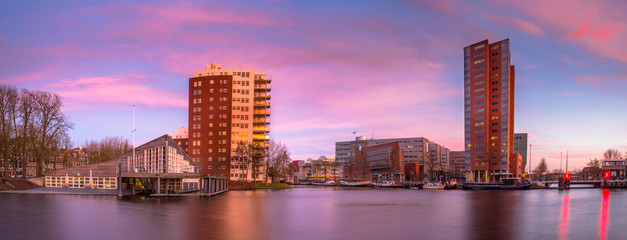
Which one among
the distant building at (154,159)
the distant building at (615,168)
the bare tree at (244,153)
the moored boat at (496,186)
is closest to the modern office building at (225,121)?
the bare tree at (244,153)

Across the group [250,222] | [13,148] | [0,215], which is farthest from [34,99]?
[250,222]

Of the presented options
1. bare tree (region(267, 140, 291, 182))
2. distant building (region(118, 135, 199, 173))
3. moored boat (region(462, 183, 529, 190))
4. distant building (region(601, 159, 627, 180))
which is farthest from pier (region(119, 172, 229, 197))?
distant building (region(601, 159, 627, 180))

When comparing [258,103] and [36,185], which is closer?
[36,185]

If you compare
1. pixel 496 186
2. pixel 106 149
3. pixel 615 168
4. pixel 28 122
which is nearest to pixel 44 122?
pixel 28 122

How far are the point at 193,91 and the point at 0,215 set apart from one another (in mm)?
148735

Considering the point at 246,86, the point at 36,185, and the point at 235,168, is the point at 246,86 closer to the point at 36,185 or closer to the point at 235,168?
the point at 235,168

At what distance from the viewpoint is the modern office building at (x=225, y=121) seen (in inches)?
7318

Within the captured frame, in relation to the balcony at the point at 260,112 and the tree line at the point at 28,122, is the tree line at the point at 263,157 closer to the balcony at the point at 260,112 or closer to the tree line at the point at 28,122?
the balcony at the point at 260,112

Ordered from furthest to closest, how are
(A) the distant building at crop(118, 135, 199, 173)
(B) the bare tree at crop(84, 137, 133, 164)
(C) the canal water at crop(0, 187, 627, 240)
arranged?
(B) the bare tree at crop(84, 137, 133, 164) → (A) the distant building at crop(118, 135, 199, 173) → (C) the canal water at crop(0, 187, 627, 240)

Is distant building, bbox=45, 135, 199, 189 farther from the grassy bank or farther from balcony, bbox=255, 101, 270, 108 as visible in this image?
balcony, bbox=255, 101, 270, 108

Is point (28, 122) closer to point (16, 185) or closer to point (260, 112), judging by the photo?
point (16, 185)

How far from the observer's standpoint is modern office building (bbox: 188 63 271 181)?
185875mm

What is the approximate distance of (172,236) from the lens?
34219 millimetres

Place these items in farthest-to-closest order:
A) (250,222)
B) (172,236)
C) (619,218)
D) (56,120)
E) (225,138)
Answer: (225,138) < (56,120) < (619,218) < (250,222) < (172,236)
